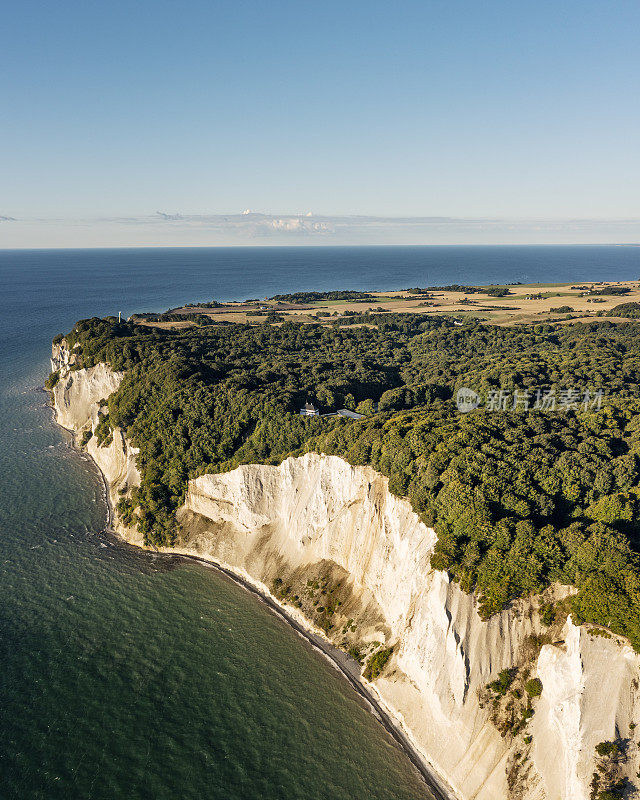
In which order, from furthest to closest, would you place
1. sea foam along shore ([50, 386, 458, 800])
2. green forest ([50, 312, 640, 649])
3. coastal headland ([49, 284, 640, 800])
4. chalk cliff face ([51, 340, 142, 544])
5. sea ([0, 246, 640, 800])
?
chalk cliff face ([51, 340, 142, 544]) → green forest ([50, 312, 640, 649]) → sea foam along shore ([50, 386, 458, 800]) → sea ([0, 246, 640, 800]) → coastal headland ([49, 284, 640, 800])

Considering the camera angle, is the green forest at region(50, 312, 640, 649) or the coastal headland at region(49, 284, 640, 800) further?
the green forest at region(50, 312, 640, 649)

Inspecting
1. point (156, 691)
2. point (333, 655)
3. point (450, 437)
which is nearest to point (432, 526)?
point (450, 437)

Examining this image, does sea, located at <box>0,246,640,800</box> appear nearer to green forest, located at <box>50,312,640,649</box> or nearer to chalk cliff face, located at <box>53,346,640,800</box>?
chalk cliff face, located at <box>53,346,640,800</box>

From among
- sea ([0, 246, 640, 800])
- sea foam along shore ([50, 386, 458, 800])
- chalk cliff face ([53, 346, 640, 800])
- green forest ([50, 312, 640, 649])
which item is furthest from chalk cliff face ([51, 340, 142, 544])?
chalk cliff face ([53, 346, 640, 800])

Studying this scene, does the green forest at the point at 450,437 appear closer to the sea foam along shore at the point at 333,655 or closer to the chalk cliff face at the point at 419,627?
the chalk cliff face at the point at 419,627

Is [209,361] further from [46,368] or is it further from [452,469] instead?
[46,368]

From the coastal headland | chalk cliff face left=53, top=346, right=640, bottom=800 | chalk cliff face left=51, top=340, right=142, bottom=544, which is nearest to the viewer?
chalk cliff face left=53, top=346, right=640, bottom=800

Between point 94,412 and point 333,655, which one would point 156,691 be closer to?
point 333,655
